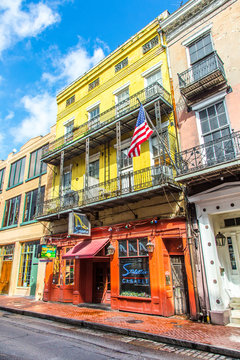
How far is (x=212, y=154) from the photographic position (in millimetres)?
9492

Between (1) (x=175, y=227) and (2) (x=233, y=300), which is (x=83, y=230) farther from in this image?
(2) (x=233, y=300)

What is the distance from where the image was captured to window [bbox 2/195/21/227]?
2006 centimetres

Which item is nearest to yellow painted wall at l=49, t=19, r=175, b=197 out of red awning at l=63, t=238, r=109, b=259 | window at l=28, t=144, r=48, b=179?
window at l=28, t=144, r=48, b=179

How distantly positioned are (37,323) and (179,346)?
576 centimetres

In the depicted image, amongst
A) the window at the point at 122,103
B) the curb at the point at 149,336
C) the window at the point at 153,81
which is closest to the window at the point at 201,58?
the window at the point at 153,81

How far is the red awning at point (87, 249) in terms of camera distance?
37.1ft

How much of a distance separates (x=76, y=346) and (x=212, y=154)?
769 centimetres

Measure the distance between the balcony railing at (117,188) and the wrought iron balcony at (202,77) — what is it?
3.32 m

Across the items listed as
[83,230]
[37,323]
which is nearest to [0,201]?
[83,230]

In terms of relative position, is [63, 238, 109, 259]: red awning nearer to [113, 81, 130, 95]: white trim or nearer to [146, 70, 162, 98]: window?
[146, 70, 162, 98]: window

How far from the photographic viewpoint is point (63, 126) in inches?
722

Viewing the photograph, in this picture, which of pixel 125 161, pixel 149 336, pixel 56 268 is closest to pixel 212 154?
pixel 125 161

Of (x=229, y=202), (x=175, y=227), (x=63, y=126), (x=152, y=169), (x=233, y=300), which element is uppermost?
(x=63, y=126)

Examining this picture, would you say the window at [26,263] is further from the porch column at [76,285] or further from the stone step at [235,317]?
the stone step at [235,317]
